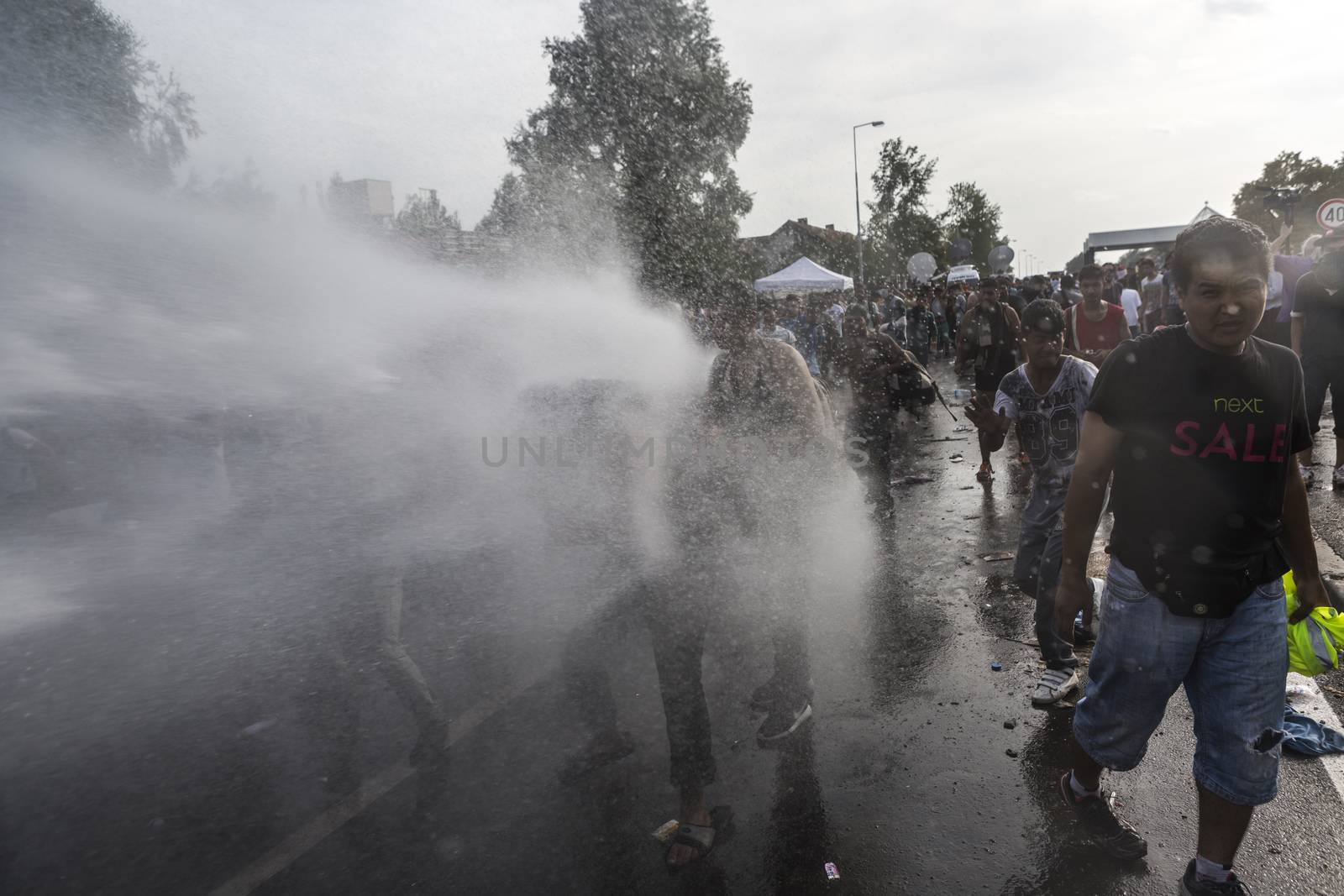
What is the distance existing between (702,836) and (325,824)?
139 cm

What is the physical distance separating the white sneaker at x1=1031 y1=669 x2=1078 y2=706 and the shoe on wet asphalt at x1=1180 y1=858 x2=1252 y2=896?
1.22 metres

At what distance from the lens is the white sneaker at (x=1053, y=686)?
3.50 m

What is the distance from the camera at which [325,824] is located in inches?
117

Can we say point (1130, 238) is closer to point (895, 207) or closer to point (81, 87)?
point (895, 207)

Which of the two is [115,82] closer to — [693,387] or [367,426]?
[367,426]

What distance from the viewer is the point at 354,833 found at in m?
2.91

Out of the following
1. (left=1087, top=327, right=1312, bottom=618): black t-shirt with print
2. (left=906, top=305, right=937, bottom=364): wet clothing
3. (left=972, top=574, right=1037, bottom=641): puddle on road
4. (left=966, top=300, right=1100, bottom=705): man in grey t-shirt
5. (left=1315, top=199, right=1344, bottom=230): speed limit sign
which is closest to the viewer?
(left=1087, top=327, right=1312, bottom=618): black t-shirt with print

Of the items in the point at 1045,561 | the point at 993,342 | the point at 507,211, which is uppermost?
the point at 507,211

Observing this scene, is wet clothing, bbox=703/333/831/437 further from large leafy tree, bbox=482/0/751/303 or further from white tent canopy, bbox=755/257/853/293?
white tent canopy, bbox=755/257/853/293

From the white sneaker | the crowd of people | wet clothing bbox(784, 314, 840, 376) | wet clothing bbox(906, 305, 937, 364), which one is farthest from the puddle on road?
wet clothing bbox(906, 305, 937, 364)

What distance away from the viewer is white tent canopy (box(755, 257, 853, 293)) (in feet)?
76.7

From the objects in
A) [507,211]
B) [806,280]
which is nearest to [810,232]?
[806,280]

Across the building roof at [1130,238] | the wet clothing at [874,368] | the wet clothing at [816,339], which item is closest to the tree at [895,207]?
the building roof at [1130,238]

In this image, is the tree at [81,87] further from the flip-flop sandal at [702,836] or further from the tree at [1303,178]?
the tree at [1303,178]
